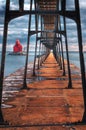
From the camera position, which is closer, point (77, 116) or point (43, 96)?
point (77, 116)

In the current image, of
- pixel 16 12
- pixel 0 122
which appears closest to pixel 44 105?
pixel 0 122

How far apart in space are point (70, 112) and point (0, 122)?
2.20 metres

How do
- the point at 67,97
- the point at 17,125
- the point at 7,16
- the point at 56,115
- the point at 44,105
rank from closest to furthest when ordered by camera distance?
the point at 17,125 → the point at 7,16 → the point at 56,115 → the point at 44,105 → the point at 67,97

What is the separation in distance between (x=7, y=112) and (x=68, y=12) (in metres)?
3.38

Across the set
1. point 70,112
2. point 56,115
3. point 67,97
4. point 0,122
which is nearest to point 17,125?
point 0,122

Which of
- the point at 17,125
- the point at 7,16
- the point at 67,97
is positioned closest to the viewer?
the point at 17,125

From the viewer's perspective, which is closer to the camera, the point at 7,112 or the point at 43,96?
the point at 7,112

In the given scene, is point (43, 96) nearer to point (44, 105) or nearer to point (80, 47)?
point (44, 105)

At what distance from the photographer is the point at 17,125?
7.46 m

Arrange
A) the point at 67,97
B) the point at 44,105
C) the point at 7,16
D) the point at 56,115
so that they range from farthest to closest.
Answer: the point at 67,97 < the point at 44,105 < the point at 56,115 < the point at 7,16

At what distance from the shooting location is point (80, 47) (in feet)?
25.6

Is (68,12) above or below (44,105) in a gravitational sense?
above

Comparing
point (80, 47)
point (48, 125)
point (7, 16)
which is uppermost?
point (7, 16)

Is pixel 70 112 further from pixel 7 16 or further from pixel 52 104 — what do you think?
pixel 7 16
